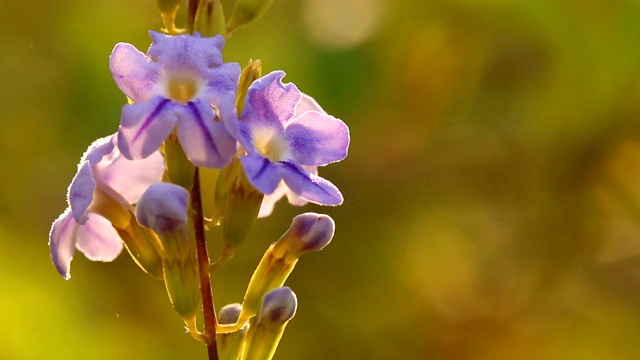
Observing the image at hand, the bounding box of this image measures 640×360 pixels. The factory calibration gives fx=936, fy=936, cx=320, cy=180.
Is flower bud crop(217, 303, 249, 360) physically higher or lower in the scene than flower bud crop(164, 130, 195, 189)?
lower

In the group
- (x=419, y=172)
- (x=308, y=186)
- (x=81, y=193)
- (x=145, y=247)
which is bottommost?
(x=419, y=172)

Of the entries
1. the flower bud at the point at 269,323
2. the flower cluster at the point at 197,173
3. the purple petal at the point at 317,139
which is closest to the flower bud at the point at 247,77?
the flower cluster at the point at 197,173

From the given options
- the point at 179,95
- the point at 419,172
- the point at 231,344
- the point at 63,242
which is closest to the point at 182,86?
the point at 179,95

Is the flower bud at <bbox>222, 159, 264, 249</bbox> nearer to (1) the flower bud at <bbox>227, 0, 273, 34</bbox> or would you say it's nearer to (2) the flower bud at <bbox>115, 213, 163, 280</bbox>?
(2) the flower bud at <bbox>115, 213, 163, 280</bbox>

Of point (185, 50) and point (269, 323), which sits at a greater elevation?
point (185, 50)

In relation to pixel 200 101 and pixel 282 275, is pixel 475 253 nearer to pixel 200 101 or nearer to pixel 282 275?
pixel 282 275

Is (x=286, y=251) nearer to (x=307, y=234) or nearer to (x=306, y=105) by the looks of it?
(x=307, y=234)

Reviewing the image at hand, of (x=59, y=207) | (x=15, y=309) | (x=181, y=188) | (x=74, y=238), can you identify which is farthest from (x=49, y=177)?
(x=181, y=188)

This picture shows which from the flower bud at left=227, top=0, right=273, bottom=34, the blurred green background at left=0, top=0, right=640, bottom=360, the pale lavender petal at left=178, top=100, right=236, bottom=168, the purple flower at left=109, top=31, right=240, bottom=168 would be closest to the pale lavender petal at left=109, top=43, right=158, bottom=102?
the purple flower at left=109, top=31, right=240, bottom=168
